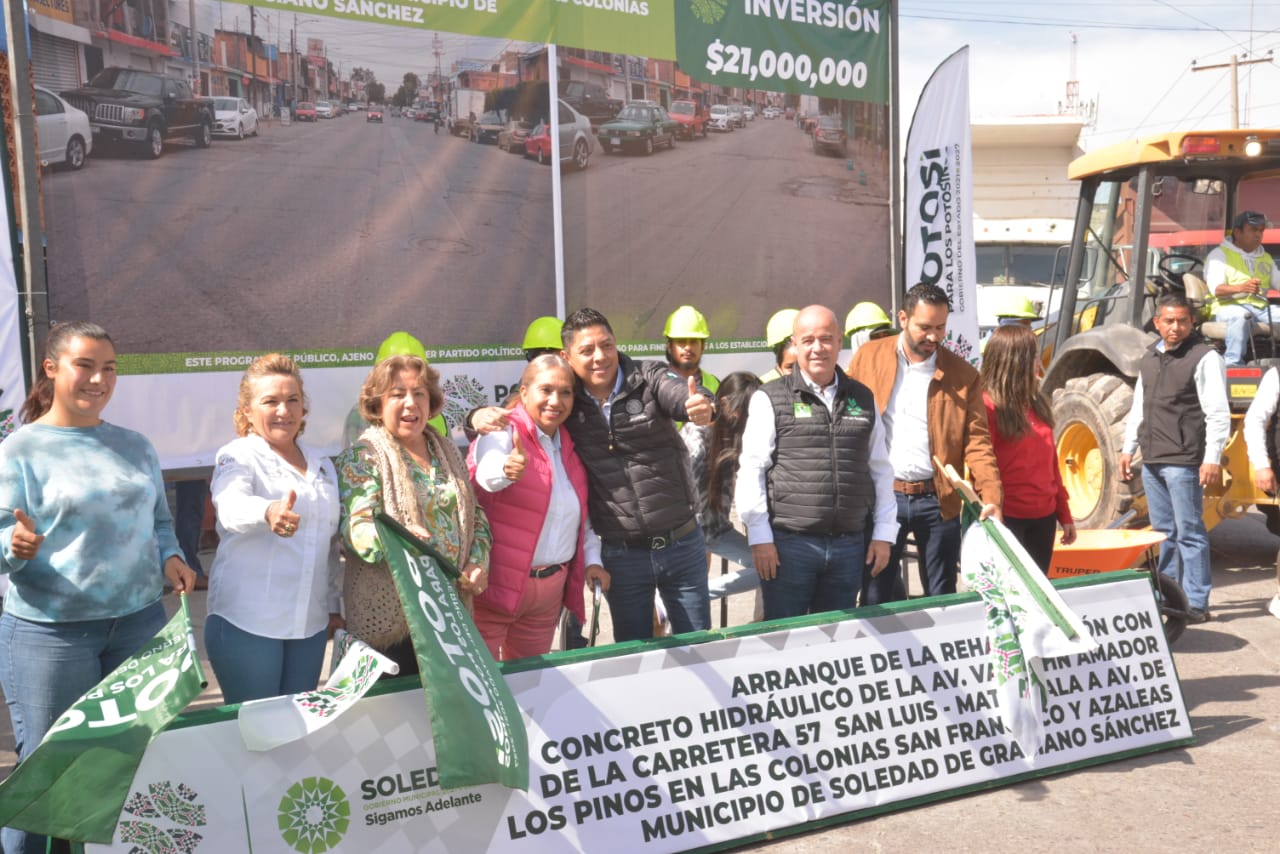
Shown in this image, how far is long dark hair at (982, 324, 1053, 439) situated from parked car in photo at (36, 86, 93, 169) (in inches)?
170

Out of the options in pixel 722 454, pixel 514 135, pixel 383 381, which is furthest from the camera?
pixel 514 135

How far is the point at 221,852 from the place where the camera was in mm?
3336

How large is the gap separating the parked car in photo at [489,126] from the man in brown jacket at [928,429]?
2.78 m

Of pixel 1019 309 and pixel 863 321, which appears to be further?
pixel 1019 309

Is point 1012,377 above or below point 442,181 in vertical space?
below

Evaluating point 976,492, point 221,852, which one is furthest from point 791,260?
point 221,852

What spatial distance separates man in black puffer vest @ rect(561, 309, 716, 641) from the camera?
434 cm

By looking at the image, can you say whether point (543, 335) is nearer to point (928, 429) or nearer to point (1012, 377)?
point (928, 429)

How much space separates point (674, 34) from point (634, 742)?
4975 millimetres

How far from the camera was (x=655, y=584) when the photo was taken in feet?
14.8

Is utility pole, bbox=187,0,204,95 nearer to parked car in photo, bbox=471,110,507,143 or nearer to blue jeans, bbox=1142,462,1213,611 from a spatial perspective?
parked car in photo, bbox=471,110,507,143

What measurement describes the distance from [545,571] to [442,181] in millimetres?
3220

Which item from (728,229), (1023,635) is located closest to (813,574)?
(1023,635)

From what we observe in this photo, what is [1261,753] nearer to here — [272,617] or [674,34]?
[272,617]
